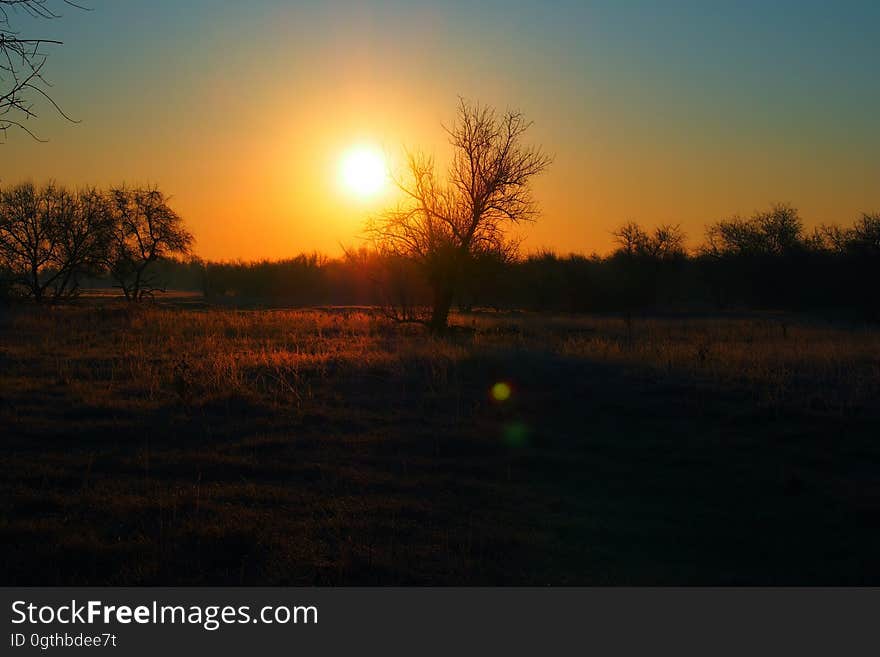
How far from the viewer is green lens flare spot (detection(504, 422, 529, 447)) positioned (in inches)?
418

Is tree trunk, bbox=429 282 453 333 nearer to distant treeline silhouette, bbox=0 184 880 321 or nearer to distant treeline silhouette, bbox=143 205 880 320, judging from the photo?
distant treeline silhouette, bbox=0 184 880 321

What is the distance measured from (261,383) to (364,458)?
542 cm

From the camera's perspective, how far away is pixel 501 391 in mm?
14203

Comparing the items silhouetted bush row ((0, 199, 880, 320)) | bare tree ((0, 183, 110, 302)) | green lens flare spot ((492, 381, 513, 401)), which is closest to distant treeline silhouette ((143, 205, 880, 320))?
silhouetted bush row ((0, 199, 880, 320))

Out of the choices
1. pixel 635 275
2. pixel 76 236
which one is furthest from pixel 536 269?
pixel 76 236

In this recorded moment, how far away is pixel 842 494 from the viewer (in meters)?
8.23

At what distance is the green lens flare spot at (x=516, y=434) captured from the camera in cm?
1061

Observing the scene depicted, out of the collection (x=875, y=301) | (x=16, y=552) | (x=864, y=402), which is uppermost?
(x=875, y=301)

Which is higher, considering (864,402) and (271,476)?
Answer: (864,402)

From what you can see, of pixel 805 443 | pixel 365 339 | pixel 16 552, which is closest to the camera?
pixel 16 552

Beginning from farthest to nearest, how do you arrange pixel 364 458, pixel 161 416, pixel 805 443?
pixel 161 416, pixel 805 443, pixel 364 458

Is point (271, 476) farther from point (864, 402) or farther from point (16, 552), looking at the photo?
point (864, 402)

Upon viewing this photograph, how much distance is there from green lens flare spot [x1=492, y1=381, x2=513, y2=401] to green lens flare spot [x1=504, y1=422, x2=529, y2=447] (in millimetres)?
1808

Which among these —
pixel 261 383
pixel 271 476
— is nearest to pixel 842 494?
pixel 271 476
